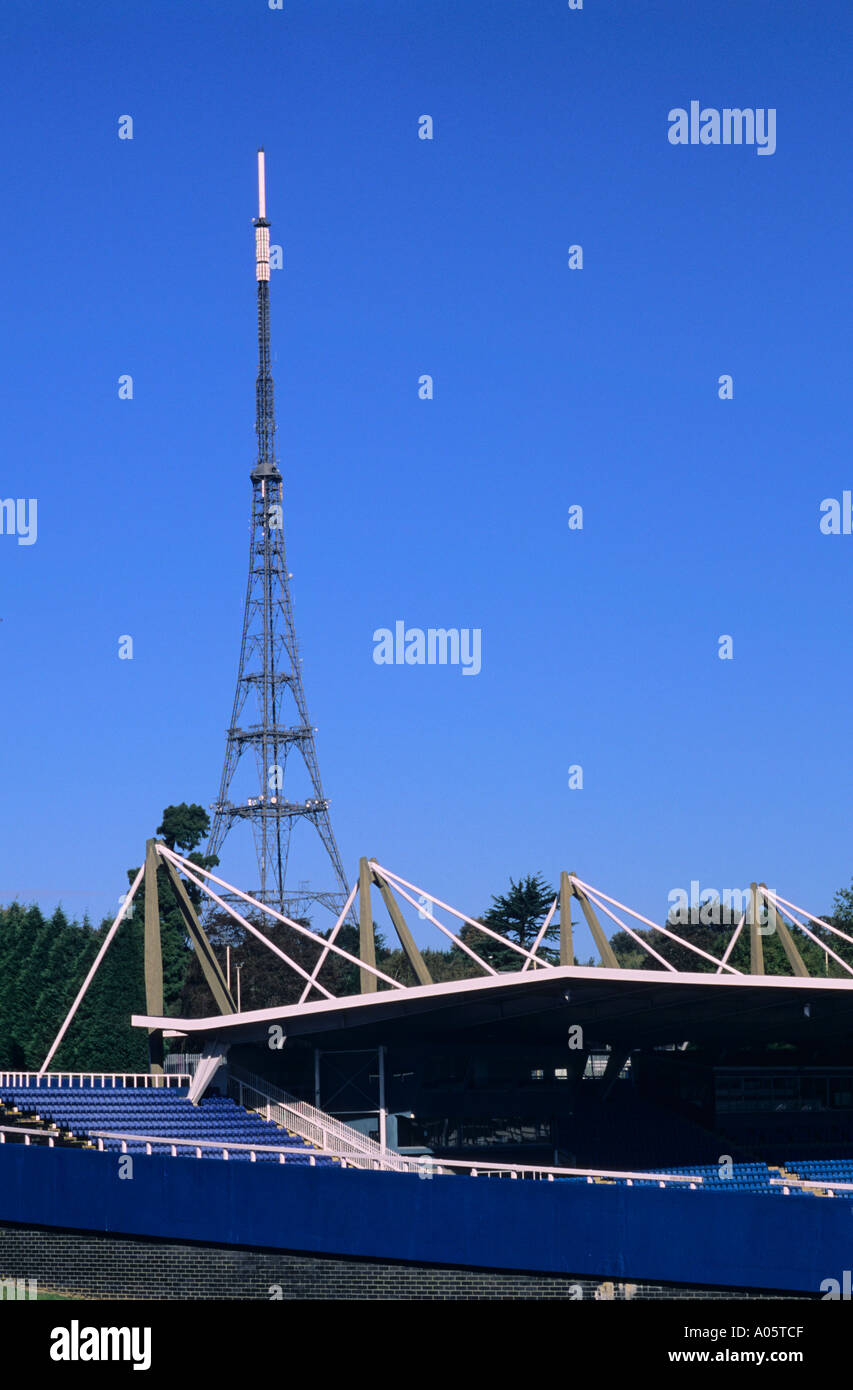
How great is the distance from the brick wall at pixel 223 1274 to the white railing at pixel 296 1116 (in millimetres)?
11370

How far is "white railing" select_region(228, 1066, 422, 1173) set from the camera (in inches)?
1924

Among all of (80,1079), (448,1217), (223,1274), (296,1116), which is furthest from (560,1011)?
(223,1274)

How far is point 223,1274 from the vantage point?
36.9 m

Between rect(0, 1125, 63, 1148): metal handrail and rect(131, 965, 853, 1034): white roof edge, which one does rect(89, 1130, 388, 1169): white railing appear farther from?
rect(131, 965, 853, 1034): white roof edge

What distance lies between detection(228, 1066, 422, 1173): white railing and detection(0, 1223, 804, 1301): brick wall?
11.4m

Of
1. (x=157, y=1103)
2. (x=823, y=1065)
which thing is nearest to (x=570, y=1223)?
(x=157, y=1103)

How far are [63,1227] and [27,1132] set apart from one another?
11.2ft

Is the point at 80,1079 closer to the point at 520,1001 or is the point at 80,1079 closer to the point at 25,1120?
the point at 25,1120

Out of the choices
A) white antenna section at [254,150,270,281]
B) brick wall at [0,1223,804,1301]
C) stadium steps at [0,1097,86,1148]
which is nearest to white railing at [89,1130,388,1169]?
stadium steps at [0,1097,86,1148]

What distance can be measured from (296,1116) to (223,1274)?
12.4 metres

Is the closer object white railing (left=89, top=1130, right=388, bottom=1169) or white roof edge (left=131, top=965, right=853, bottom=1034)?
white railing (left=89, top=1130, right=388, bottom=1169)
